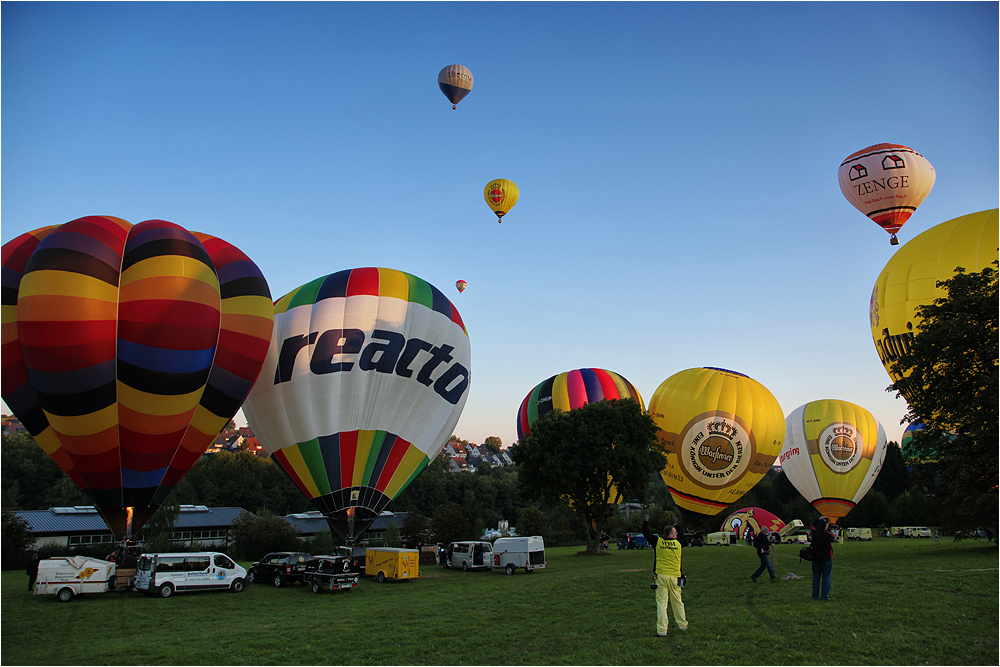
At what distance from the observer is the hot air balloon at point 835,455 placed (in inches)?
1665

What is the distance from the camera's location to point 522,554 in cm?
2664

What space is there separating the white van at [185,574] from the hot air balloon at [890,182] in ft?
90.4

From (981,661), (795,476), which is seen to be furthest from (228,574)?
(795,476)

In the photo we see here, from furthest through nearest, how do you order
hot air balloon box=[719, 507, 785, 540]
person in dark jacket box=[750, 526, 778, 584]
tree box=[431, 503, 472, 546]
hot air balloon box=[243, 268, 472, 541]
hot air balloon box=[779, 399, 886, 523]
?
Result: hot air balloon box=[719, 507, 785, 540]
tree box=[431, 503, 472, 546]
hot air balloon box=[779, 399, 886, 523]
hot air balloon box=[243, 268, 472, 541]
person in dark jacket box=[750, 526, 778, 584]

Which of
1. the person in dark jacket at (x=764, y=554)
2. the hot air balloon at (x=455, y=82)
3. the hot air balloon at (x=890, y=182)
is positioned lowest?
the person in dark jacket at (x=764, y=554)

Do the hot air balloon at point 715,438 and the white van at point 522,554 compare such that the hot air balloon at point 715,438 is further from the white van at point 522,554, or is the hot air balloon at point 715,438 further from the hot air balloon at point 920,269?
the white van at point 522,554

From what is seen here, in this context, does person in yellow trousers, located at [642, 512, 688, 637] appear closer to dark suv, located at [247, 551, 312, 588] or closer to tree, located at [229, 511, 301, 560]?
dark suv, located at [247, 551, 312, 588]

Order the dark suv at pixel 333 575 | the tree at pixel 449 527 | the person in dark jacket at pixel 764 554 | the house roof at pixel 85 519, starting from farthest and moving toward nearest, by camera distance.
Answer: the house roof at pixel 85 519
the tree at pixel 449 527
the dark suv at pixel 333 575
the person in dark jacket at pixel 764 554

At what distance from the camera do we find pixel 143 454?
20.0 metres

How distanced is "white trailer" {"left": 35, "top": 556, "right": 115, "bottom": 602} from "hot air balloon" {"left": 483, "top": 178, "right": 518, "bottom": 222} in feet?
85.4

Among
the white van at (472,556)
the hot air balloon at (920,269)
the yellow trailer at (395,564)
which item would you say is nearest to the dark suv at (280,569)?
the yellow trailer at (395,564)

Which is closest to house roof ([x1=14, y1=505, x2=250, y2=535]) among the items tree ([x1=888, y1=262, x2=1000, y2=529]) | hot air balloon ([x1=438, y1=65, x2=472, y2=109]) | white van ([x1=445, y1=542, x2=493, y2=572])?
white van ([x1=445, y1=542, x2=493, y2=572])

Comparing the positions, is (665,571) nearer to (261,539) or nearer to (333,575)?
(333,575)

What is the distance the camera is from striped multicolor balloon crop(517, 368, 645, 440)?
135ft
